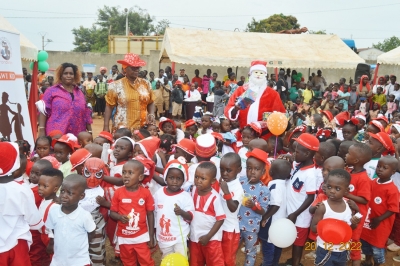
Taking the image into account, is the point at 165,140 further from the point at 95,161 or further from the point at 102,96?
the point at 102,96

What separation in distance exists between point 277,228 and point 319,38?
1536 cm

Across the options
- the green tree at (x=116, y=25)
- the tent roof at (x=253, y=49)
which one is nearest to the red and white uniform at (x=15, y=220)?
the tent roof at (x=253, y=49)

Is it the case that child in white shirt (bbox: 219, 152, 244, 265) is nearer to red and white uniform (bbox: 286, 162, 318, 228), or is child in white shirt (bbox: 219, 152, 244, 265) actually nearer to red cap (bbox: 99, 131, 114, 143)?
red and white uniform (bbox: 286, 162, 318, 228)

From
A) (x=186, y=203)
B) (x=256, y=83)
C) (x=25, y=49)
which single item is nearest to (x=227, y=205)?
(x=186, y=203)

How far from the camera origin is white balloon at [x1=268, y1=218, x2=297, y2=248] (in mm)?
3484

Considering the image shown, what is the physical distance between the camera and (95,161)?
3592mm

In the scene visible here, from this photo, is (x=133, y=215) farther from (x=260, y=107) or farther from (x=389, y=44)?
(x=389, y=44)

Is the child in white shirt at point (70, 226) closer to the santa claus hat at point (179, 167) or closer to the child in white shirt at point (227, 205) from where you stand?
the santa claus hat at point (179, 167)

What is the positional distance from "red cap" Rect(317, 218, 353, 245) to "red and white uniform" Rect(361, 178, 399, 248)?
2.91ft

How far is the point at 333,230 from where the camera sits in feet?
10.4

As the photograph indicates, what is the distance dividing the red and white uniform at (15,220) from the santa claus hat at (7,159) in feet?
0.33

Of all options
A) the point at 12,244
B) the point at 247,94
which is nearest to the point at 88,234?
the point at 12,244

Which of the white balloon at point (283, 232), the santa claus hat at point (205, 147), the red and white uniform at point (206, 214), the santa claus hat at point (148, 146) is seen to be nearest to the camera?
the red and white uniform at point (206, 214)

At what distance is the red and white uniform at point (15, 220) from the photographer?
287 centimetres
